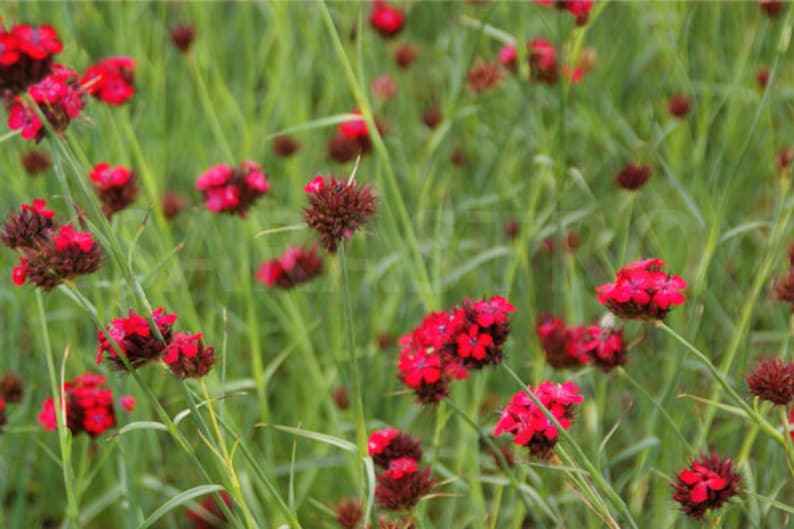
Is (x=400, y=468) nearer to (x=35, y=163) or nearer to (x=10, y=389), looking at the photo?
(x=10, y=389)

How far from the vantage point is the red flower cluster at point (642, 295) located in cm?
131

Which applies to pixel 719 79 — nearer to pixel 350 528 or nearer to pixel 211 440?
pixel 350 528

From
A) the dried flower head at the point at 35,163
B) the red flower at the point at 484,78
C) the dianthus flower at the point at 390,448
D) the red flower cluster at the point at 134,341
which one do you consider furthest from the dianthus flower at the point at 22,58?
the red flower at the point at 484,78

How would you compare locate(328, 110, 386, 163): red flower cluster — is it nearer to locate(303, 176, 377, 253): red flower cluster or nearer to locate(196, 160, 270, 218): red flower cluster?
locate(196, 160, 270, 218): red flower cluster

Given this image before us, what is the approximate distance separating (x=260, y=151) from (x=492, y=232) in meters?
0.69

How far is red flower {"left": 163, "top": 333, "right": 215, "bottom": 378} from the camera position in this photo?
128 centimetres

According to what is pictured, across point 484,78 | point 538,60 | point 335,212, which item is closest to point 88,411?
point 335,212

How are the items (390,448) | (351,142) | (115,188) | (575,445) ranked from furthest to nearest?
(351,142), (115,188), (390,448), (575,445)

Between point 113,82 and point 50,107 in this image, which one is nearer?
point 50,107

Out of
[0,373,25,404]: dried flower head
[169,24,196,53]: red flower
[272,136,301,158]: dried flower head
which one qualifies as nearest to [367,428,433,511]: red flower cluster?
[0,373,25,404]: dried flower head

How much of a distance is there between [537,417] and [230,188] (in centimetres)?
85

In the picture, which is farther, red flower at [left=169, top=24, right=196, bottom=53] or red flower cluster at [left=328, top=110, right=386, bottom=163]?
red flower at [left=169, top=24, right=196, bottom=53]

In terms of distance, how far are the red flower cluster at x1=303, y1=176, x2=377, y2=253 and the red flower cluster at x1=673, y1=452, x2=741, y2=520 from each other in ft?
1.81

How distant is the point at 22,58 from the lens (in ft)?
4.41
